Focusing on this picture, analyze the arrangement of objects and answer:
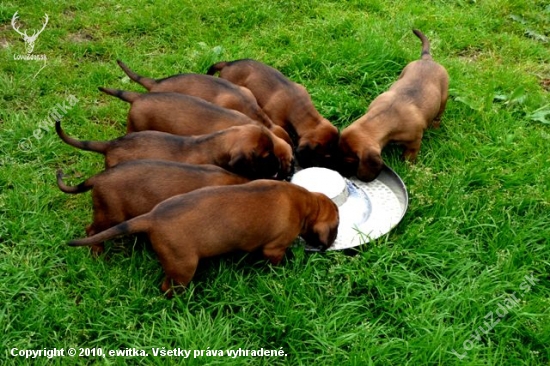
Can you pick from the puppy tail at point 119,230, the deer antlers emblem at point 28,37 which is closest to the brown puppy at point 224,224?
the puppy tail at point 119,230

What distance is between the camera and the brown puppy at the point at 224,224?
3477 millimetres

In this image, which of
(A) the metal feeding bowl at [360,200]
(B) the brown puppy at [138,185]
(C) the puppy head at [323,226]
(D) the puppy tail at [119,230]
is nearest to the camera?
(D) the puppy tail at [119,230]

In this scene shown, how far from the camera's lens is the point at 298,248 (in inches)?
159

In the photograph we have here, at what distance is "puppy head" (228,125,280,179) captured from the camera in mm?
4145

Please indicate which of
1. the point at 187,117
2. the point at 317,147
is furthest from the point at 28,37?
the point at 317,147

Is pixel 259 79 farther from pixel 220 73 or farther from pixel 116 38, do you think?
pixel 116 38

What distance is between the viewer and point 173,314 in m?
3.65

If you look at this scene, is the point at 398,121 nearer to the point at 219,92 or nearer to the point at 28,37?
the point at 219,92

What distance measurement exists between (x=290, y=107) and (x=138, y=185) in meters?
1.75

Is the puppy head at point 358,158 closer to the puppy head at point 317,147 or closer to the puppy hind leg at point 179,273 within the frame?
the puppy head at point 317,147

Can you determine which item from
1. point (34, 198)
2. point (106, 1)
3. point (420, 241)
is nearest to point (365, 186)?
point (420, 241)

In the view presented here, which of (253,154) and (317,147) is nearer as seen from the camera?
(253,154)

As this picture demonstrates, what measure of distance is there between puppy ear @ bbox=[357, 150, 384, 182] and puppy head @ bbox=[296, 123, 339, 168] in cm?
27

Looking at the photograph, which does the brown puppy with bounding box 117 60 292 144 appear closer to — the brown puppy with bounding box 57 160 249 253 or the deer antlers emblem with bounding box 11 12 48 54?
the brown puppy with bounding box 57 160 249 253
